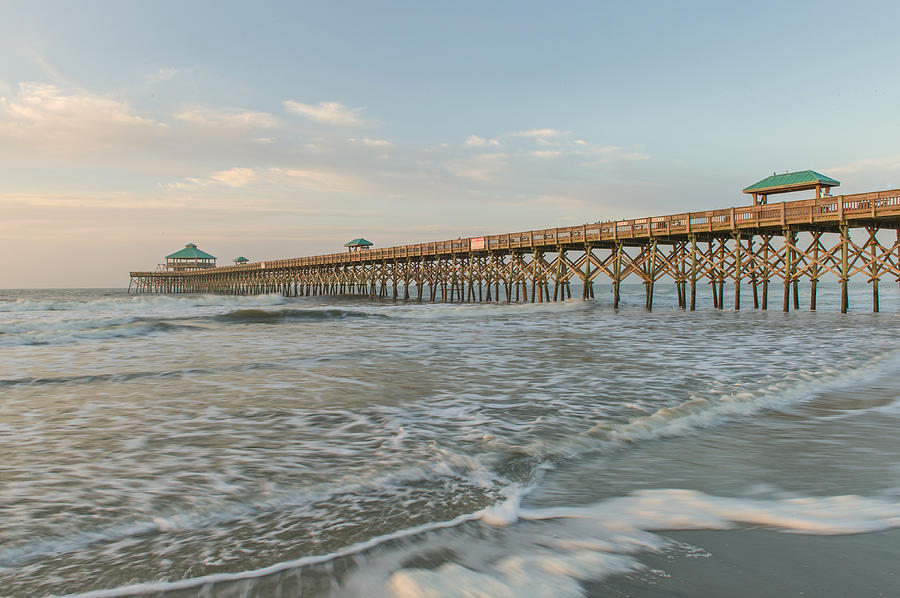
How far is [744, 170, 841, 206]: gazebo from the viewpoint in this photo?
2678cm

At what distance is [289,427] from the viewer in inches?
205

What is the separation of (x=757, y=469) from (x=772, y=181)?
29474 millimetres

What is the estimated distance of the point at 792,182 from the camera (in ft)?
89.5

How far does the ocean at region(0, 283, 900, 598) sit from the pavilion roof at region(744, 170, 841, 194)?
880 inches

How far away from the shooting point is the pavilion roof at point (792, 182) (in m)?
26.8

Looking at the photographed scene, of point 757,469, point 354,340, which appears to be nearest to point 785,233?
point 354,340

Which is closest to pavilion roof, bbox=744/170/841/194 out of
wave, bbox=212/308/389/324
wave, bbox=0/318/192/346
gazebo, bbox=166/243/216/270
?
wave, bbox=212/308/389/324

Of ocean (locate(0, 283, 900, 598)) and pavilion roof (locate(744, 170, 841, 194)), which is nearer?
ocean (locate(0, 283, 900, 598))

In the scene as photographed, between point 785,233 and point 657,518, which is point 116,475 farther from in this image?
point 785,233

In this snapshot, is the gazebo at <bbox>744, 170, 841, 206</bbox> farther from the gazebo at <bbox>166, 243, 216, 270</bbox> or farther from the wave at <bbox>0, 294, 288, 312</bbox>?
the gazebo at <bbox>166, 243, 216, 270</bbox>

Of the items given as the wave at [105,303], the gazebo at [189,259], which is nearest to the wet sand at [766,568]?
the wave at [105,303]

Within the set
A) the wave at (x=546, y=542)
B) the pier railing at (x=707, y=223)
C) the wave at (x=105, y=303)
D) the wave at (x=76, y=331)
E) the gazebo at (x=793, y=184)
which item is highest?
the gazebo at (x=793, y=184)

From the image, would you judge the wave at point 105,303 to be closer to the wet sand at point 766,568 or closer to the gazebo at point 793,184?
the gazebo at point 793,184

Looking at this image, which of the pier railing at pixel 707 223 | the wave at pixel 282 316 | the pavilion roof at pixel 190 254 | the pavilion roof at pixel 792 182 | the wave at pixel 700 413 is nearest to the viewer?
the wave at pixel 700 413
